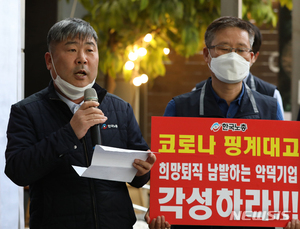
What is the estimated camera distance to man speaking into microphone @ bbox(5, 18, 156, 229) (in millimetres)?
1555

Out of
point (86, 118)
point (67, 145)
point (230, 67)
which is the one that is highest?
point (230, 67)

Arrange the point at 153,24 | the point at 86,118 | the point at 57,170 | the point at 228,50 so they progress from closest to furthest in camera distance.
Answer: the point at 86,118, the point at 57,170, the point at 228,50, the point at 153,24

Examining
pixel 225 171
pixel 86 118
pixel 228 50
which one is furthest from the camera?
pixel 228 50

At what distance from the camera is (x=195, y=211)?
1843mm

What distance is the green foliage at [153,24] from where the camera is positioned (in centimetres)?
405

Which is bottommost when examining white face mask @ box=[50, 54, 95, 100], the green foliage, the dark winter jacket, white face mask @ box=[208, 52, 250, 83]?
the dark winter jacket

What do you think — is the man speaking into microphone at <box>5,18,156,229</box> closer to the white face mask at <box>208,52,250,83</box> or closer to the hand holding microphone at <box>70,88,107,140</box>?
the hand holding microphone at <box>70,88,107,140</box>

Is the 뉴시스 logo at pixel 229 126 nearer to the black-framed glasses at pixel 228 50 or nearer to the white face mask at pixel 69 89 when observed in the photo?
the black-framed glasses at pixel 228 50

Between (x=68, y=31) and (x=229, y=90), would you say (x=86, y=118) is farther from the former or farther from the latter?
(x=229, y=90)

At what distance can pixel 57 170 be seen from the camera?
1.69 metres

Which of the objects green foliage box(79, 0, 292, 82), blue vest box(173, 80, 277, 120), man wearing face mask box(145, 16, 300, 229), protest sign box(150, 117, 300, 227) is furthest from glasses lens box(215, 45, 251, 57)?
green foliage box(79, 0, 292, 82)

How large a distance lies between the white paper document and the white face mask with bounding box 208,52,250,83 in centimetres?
66

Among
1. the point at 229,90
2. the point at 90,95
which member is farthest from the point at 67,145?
the point at 229,90

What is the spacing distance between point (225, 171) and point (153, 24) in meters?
2.95
